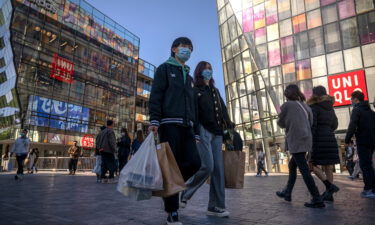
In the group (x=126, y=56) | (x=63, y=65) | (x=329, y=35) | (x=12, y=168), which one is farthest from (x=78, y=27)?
(x=329, y=35)

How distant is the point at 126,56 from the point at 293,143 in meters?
45.1

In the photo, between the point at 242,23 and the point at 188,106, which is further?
the point at 242,23

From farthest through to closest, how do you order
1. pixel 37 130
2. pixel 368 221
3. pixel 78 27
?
pixel 78 27 → pixel 37 130 → pixel 368 221

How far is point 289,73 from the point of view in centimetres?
2481

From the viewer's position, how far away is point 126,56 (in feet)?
155

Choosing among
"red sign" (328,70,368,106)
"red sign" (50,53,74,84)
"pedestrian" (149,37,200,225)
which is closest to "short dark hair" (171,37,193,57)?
"pedestrian" (149,37,200,225)

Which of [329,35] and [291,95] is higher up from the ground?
[329,35]

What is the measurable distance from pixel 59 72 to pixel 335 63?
29743mm

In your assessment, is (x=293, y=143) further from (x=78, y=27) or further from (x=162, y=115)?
(x=78, y=27)

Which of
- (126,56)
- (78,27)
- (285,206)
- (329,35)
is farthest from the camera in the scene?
(126,56)

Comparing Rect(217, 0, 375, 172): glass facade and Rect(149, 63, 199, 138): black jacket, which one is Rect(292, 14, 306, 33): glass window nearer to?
Rect(217, 0, 375, 172): glass facade

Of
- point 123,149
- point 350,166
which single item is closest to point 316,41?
point 350,166

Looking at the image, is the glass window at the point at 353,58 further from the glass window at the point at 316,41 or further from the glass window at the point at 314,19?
the glass window at the point at 314,19

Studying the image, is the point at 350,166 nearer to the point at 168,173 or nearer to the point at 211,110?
the point at 211,110
